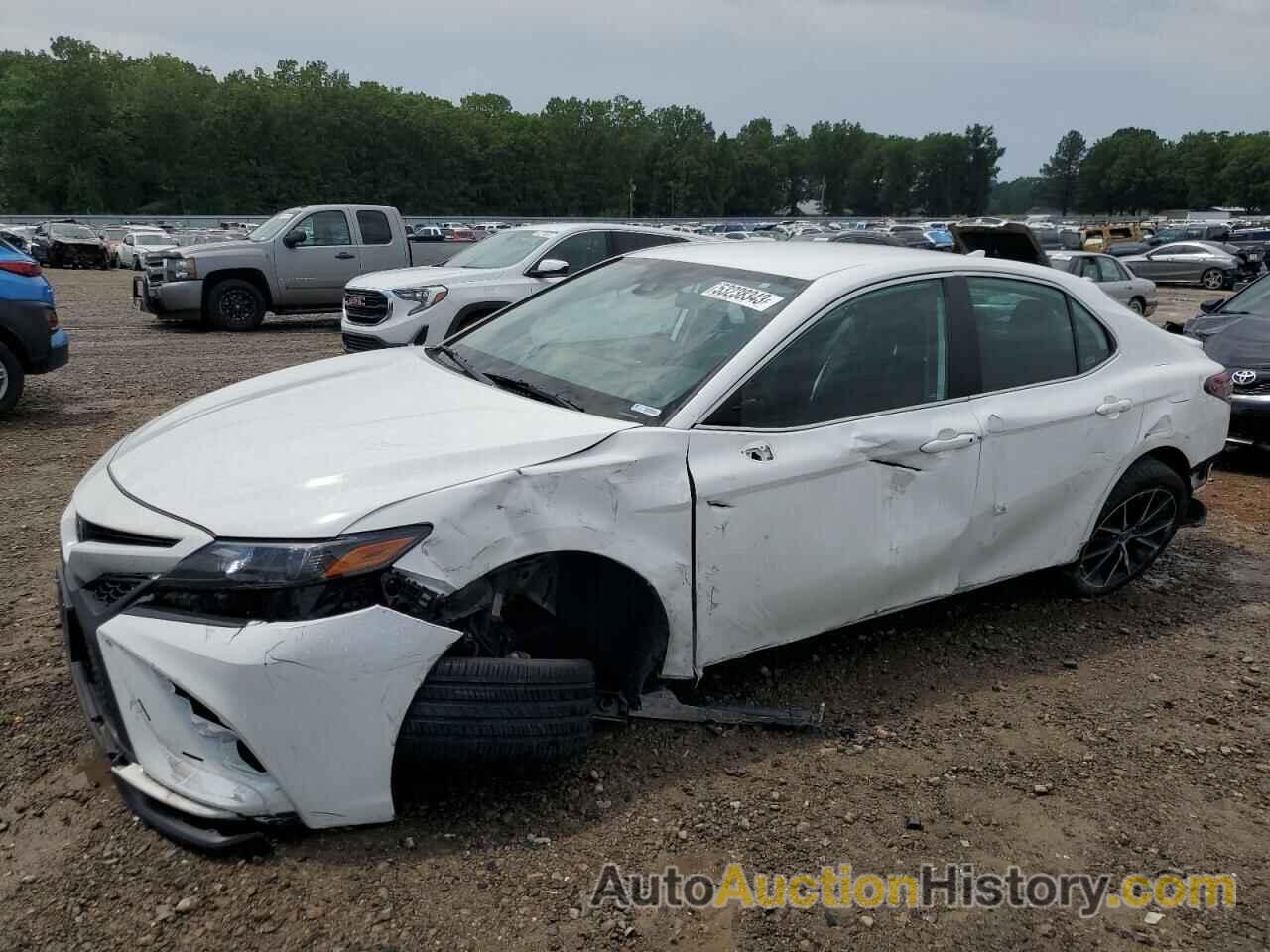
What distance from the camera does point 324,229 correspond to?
14.7 m

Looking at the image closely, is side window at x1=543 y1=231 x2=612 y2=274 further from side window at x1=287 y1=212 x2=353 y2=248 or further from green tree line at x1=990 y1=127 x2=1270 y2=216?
green tree line at x1=990 y1=127 x2=1270 y2=216

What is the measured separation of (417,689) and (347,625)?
268 mm

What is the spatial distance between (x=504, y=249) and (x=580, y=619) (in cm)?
877

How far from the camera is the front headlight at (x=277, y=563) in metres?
2.46

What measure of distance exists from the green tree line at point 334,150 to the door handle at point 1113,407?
7906 centimetres

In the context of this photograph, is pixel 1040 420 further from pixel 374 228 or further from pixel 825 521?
pixel 374 228

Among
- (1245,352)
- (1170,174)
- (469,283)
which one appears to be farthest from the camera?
(1170,174)

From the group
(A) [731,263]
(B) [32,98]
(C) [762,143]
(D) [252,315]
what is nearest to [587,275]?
(A) [731,263]

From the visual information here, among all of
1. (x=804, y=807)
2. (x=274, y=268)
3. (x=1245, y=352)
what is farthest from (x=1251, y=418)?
(x=274, y=268)

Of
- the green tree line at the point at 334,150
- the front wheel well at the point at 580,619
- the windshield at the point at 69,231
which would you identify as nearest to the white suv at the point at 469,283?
the front wheel well at the point at 580,619

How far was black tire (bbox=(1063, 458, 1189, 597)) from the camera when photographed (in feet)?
14.4

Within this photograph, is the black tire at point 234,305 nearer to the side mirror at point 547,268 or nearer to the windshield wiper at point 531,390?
the side mirror at point 547,268

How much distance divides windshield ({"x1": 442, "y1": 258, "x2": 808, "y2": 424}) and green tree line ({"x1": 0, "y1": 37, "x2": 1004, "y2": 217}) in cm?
7785

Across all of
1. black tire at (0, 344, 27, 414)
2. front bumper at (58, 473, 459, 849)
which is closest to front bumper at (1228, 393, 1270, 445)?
front bumper at (58, 473, 459, 849)
